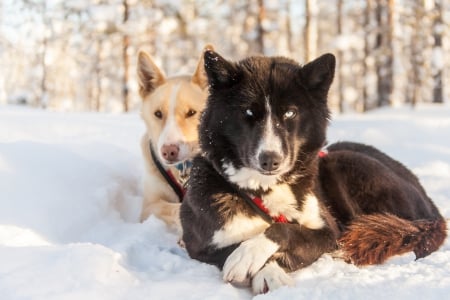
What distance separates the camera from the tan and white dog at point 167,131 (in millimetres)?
4348

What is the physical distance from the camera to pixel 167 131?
4430 millimetres

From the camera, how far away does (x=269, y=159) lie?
2.68 meters

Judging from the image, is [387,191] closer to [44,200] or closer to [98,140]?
[44,200]

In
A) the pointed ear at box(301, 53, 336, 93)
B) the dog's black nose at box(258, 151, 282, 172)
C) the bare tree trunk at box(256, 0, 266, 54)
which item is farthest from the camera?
the bare tree trunk at box(256, 0, 266, 54)

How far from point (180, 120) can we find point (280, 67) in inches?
66.9

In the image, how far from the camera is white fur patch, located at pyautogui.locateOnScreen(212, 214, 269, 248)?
2.93m

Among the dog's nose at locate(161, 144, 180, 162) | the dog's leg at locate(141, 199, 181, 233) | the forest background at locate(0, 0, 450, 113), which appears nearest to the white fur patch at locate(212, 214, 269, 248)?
the dog's leg at locate(141, 199, 181, 233)

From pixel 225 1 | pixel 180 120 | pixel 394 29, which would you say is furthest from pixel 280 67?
pixel 225 1

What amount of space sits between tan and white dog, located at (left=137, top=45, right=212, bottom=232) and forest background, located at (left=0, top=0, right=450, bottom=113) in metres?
2.01

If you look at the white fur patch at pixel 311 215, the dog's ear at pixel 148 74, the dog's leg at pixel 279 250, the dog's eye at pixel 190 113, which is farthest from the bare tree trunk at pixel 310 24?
the dog's leg at pixel 279 250

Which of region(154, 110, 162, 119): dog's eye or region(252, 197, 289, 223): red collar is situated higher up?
region(154, 110, 162, 119): dog's eye

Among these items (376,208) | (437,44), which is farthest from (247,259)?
(437,44)

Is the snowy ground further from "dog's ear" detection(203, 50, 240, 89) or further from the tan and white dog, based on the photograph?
"dog's ear" detection(203, 50, 240, 89)

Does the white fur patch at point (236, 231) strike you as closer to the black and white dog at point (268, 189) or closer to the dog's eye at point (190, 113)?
the black and white dog at point (268, 189)
